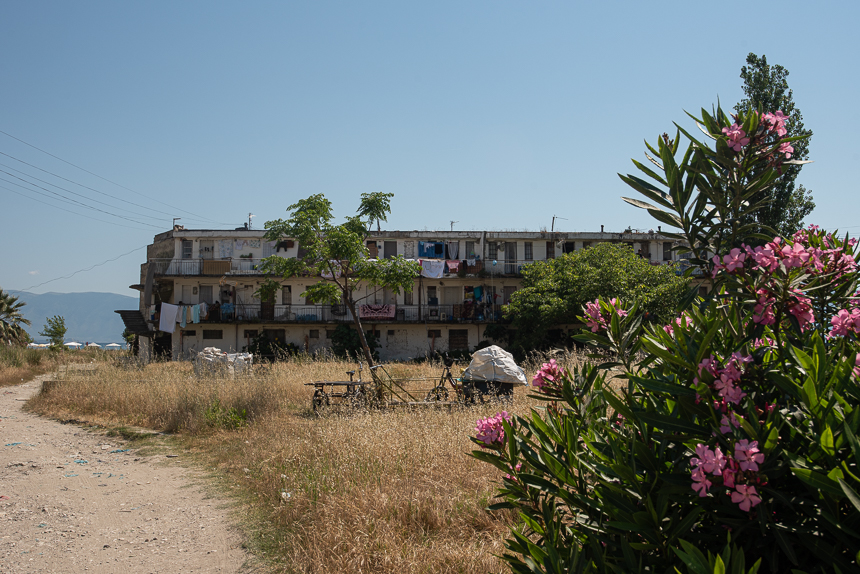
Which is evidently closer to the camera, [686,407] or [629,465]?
[686,407]

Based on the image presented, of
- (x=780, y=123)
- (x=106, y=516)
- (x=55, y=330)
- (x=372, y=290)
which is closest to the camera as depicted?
(x=780, y=123)

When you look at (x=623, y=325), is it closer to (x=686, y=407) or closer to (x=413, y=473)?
(x=686, y=407)

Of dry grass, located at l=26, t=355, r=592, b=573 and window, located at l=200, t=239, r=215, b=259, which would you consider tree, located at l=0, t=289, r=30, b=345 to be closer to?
window, located at l=200, t=239, r=215, b=259

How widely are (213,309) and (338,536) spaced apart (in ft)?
110

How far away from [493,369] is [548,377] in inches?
351

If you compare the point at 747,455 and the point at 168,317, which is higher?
the point at 168,317

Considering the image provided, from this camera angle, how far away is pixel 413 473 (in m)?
6.16

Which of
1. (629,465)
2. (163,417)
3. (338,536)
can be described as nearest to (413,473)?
(338,536)

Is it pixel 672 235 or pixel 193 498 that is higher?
pixel 672 235

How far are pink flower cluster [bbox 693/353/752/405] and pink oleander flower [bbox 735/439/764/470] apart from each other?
0.65ft

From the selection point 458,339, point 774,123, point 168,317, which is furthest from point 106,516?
point 168,317

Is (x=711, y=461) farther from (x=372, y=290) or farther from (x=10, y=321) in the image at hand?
(x=10, y=321)

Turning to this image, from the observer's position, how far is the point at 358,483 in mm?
5961

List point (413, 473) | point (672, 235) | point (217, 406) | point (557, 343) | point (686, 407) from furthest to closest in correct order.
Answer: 1. point (557, 343)
2. point (217, 406)
3. point (413, 473)
4. point (672, 235)
5. point (686, 407)
